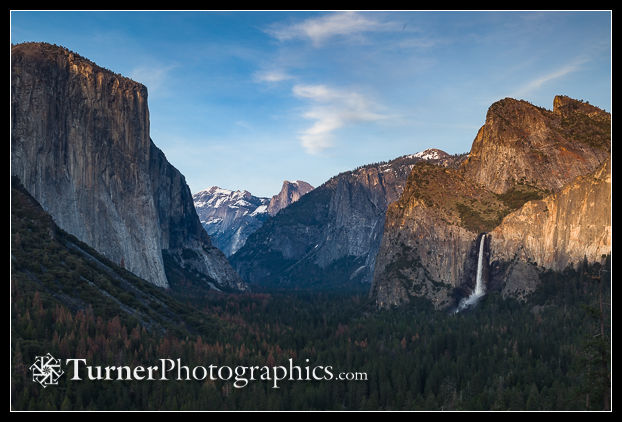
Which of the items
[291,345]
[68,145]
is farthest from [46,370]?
[68,145]

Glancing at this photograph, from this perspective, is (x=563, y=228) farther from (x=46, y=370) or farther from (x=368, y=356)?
(x=46, y=370)

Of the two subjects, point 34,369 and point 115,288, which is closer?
point 34,369

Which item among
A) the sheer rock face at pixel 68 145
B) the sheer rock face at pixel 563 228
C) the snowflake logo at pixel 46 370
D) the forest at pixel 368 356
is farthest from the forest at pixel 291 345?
the sheer rock face at pixel 68 145

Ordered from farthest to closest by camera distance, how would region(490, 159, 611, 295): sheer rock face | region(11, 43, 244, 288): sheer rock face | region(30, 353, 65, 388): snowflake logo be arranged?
region(490, 159, 611, 295): sheer rock face, region(11, 43, 244, 288): sheer rock face, region(30, 353, 65, 388): snowflake logo

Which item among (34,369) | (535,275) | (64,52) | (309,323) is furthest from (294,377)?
(64,52)

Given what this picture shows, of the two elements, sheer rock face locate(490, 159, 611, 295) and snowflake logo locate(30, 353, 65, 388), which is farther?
sheer rock face locate(490, 159, 611, 295)

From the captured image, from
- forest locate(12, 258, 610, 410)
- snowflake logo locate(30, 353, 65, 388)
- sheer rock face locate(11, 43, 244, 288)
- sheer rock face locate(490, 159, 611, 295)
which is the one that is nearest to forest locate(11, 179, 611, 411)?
forest locate(12, 258, 610, 410)

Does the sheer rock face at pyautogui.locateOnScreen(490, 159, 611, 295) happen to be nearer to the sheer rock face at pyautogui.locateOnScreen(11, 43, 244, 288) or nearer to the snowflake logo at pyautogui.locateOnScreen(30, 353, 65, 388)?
the sheer rock face at pyautogui.locateOnScreen(11, 43, 244, 288)
